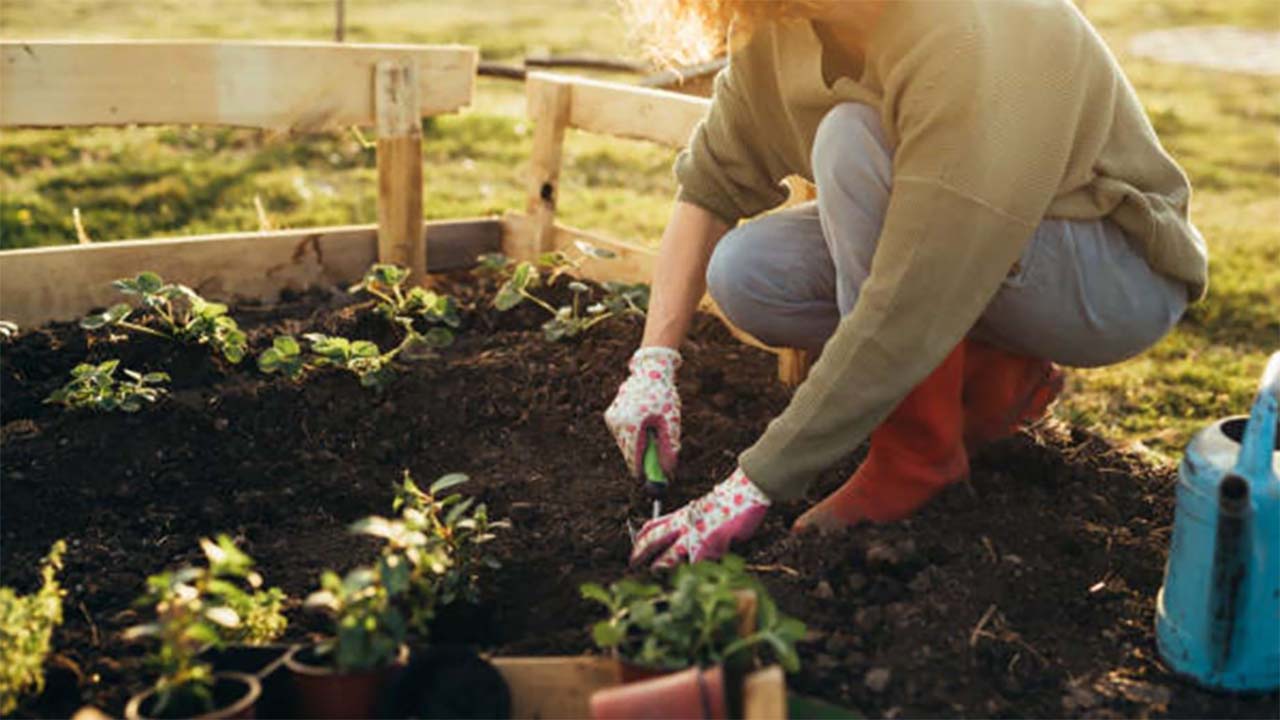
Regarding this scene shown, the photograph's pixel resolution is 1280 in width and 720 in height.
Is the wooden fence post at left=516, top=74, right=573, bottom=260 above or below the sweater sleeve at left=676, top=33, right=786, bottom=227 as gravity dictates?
below

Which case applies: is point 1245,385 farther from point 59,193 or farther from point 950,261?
point 59,193

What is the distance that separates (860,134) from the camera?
2.74 meters

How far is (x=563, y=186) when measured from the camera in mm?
6137

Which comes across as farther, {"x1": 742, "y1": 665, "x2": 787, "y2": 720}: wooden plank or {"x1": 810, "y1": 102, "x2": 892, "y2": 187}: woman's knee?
{"x1": 810, "y1": 102, "x2": 892, "y2": 187}: woman's knee

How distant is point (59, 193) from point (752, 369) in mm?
3157

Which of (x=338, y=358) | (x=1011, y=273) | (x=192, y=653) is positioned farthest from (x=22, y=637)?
(x=1011, y=273)

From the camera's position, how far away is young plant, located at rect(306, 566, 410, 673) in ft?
6.81

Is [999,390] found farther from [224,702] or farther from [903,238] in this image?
[224,702]

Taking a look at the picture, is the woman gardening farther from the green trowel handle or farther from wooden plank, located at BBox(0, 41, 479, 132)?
wooden plank, located at BBox(0, 41, 479, 132)

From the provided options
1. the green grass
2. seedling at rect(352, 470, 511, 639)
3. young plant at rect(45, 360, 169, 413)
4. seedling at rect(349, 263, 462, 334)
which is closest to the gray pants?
the green grass

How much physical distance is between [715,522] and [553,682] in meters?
0.44

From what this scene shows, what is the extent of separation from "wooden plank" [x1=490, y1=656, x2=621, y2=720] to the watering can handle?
0.98 m

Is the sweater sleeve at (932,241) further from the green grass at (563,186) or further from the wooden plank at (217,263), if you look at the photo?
the wooden plank at (217,263)

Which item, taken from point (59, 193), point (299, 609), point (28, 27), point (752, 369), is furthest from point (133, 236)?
point (28, 27)
